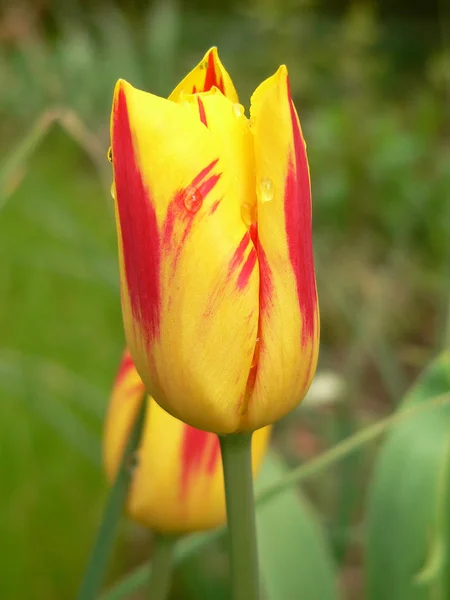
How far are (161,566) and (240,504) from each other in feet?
0.35

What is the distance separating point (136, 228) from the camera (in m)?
0.23

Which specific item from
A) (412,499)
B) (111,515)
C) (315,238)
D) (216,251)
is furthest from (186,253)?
(315,238)

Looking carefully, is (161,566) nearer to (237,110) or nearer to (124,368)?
(124,368)

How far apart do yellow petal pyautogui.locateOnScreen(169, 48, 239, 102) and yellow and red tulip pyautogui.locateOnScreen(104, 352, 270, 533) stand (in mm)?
121

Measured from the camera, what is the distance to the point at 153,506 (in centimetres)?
33

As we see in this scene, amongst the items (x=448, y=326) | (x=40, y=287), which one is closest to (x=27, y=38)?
(x=40, y=287)

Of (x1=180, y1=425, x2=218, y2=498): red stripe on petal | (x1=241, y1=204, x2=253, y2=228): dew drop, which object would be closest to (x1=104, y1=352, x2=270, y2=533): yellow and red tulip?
(x1=180, y1=425, x2=218, y2=498): red stripe on petal

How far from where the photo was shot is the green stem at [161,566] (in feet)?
1.10

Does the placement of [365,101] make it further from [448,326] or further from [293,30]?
[448,326]

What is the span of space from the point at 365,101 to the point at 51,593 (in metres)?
1.75

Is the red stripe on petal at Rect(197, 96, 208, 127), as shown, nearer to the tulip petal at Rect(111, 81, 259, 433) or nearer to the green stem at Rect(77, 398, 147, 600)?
the tulip petal at Rect(111, 81, 259, 433)

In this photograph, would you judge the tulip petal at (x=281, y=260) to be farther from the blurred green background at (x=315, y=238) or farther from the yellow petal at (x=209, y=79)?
the blurred green background at (x=315, y=238)

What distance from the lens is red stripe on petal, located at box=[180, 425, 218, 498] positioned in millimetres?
334

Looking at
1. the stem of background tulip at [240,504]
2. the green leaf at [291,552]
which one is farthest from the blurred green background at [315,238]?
the stem of background tulip at [240,504]
